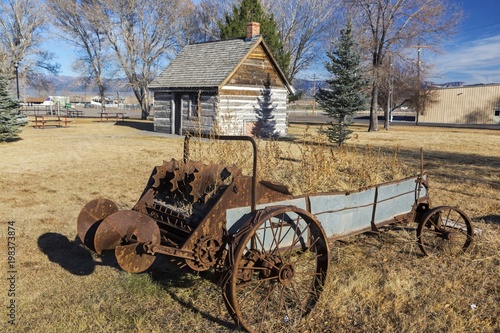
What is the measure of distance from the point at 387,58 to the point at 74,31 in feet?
89.6

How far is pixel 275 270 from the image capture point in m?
3.24

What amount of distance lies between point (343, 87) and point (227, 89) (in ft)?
18.0

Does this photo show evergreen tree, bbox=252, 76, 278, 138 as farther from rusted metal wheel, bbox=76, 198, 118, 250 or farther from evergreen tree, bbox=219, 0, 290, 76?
rusted metal wheel, bbox=76, 198, 118, 250

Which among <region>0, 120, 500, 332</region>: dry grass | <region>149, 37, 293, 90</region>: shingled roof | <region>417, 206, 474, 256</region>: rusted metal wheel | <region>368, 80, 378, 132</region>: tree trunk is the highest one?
<region>149, 37, 293, 90</region>: shingled roof

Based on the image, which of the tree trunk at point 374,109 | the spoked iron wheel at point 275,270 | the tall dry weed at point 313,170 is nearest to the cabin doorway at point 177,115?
the tree trunk at point 374,109

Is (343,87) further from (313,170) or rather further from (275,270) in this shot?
(275,270)

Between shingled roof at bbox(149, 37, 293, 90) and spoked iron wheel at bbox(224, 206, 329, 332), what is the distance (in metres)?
15.7

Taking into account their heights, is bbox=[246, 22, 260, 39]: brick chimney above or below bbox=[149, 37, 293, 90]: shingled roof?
above

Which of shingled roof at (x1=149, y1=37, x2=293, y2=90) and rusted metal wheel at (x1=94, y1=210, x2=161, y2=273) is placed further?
shingled roof at (x1=149, y1=37, x2=293, y2=90)

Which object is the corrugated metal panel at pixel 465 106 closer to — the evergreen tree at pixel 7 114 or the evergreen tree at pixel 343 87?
the evergreen tree at pixel 343 87

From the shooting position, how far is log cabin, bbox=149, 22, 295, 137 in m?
19.3

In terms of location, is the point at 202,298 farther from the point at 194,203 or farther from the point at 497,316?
the point at 497,316

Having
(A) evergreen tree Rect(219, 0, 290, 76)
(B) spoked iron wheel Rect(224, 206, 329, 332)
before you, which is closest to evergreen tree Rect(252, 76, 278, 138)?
(A) evergreen tree Rect(219, 0, 290, 76)

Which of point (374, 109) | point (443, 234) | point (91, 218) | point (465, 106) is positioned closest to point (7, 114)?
point (91, 218)
